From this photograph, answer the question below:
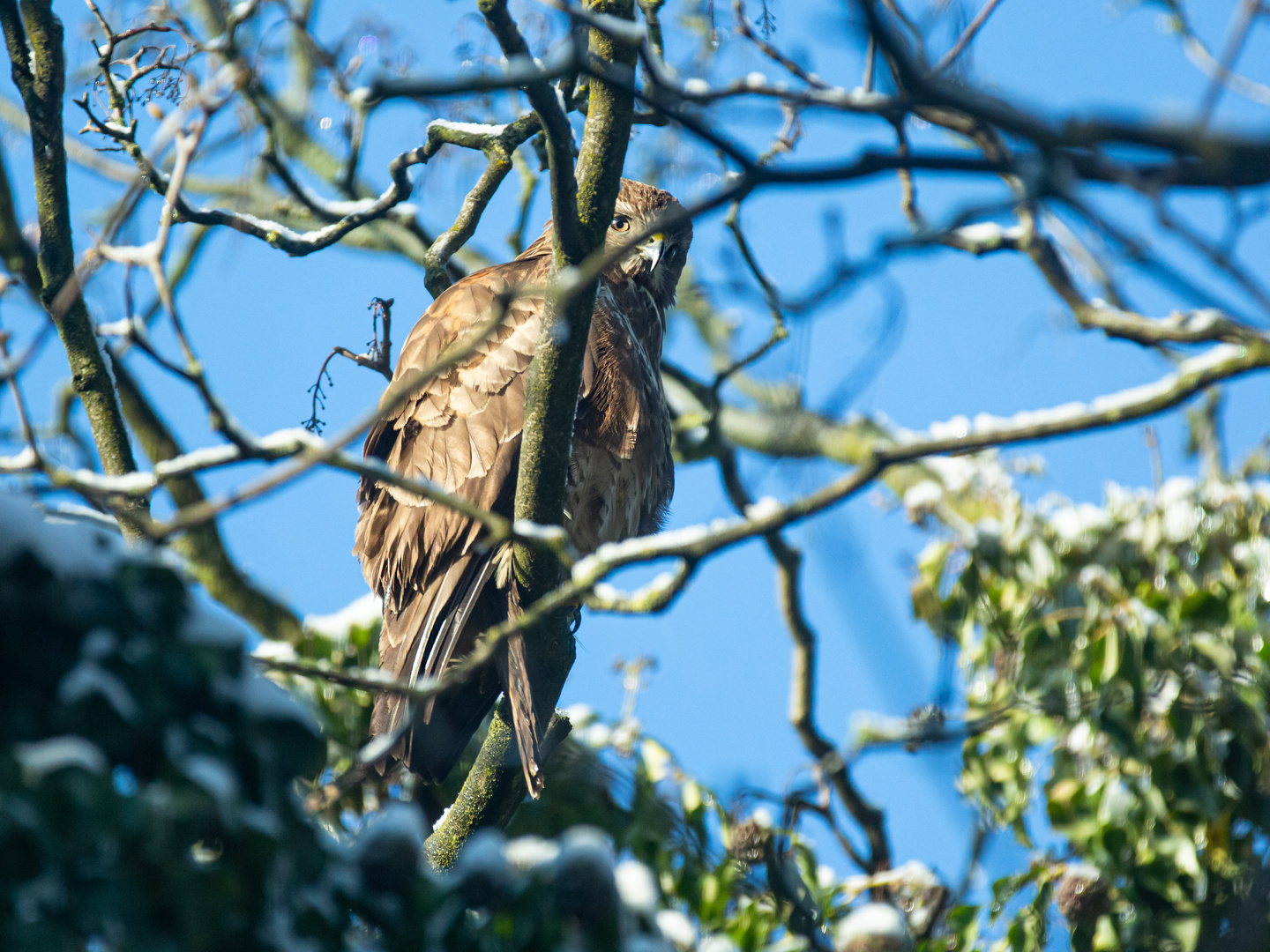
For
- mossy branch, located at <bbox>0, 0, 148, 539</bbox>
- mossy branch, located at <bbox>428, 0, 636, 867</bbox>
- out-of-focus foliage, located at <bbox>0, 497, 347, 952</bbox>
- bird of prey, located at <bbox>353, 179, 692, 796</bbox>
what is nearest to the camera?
out-of-focus foliage, located at <bbox>0, 497, 347, 952</bbox>

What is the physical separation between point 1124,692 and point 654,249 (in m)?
2.49

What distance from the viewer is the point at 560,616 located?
10.3 ft

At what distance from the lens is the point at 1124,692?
3303mm

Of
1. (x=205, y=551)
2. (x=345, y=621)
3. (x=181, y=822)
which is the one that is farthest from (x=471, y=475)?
(x=181, y=822)

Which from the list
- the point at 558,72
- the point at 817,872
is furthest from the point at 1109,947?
the point at 558,72

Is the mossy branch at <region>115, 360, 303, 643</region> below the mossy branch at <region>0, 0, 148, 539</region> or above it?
above

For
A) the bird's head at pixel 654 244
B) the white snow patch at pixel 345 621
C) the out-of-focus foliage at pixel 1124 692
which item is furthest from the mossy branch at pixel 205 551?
the out-of-focus foliage at pixel 1124 692

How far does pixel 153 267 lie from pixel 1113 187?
4.89 ft

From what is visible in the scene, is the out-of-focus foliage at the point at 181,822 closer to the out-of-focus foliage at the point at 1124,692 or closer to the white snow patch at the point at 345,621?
the out-of-focus foliage at the point at 1124,692

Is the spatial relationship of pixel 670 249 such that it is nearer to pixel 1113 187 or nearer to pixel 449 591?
pixel 449 591

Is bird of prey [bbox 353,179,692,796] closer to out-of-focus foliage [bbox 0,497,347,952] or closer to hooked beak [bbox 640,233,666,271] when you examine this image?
hooked beak [bbox 640,233,666,271]

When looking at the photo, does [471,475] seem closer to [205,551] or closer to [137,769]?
[205,551]

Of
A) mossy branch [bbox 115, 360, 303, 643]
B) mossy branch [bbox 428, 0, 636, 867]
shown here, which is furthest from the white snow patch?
mossy branch [bbox 428, 0, 636, 867]

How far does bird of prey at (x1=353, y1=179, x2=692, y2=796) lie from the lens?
363 cm
